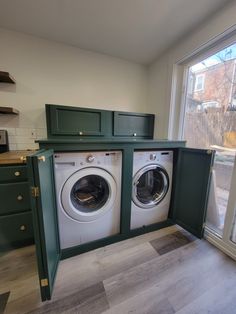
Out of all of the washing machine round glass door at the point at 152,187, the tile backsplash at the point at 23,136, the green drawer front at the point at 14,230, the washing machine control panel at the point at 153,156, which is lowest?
the green drawer front at the point at 14,230

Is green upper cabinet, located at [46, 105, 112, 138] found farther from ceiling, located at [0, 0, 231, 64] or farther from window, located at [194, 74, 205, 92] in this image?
window, located at [194, 74, 205, 92]

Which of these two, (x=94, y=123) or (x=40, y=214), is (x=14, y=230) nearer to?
(x=40, y=214)

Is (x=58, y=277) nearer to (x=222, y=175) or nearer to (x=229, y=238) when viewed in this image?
(x=229, y=238)

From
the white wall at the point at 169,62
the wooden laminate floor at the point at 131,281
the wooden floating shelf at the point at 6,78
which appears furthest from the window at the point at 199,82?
the wooden floating shelf at the point at 6,78

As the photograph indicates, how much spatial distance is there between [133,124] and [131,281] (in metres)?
1.85

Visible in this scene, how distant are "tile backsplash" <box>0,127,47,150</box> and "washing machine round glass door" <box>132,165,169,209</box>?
4.88ft

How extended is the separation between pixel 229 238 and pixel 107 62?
2707mm

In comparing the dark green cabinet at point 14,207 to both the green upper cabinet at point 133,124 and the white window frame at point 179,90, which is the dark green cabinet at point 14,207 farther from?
the white window frame at point 179,90

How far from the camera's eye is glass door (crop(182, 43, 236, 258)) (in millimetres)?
1465

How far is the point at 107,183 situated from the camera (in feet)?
4.67

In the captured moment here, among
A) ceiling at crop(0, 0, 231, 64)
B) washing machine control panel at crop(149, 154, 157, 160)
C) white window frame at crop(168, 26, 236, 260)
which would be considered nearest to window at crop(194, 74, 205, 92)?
white window frame at crop(168, 26, 236, 260)

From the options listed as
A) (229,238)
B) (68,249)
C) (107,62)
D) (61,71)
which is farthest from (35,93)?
(229,238)

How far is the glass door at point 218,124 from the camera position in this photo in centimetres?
146

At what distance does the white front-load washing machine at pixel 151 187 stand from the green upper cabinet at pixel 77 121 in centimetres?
80
